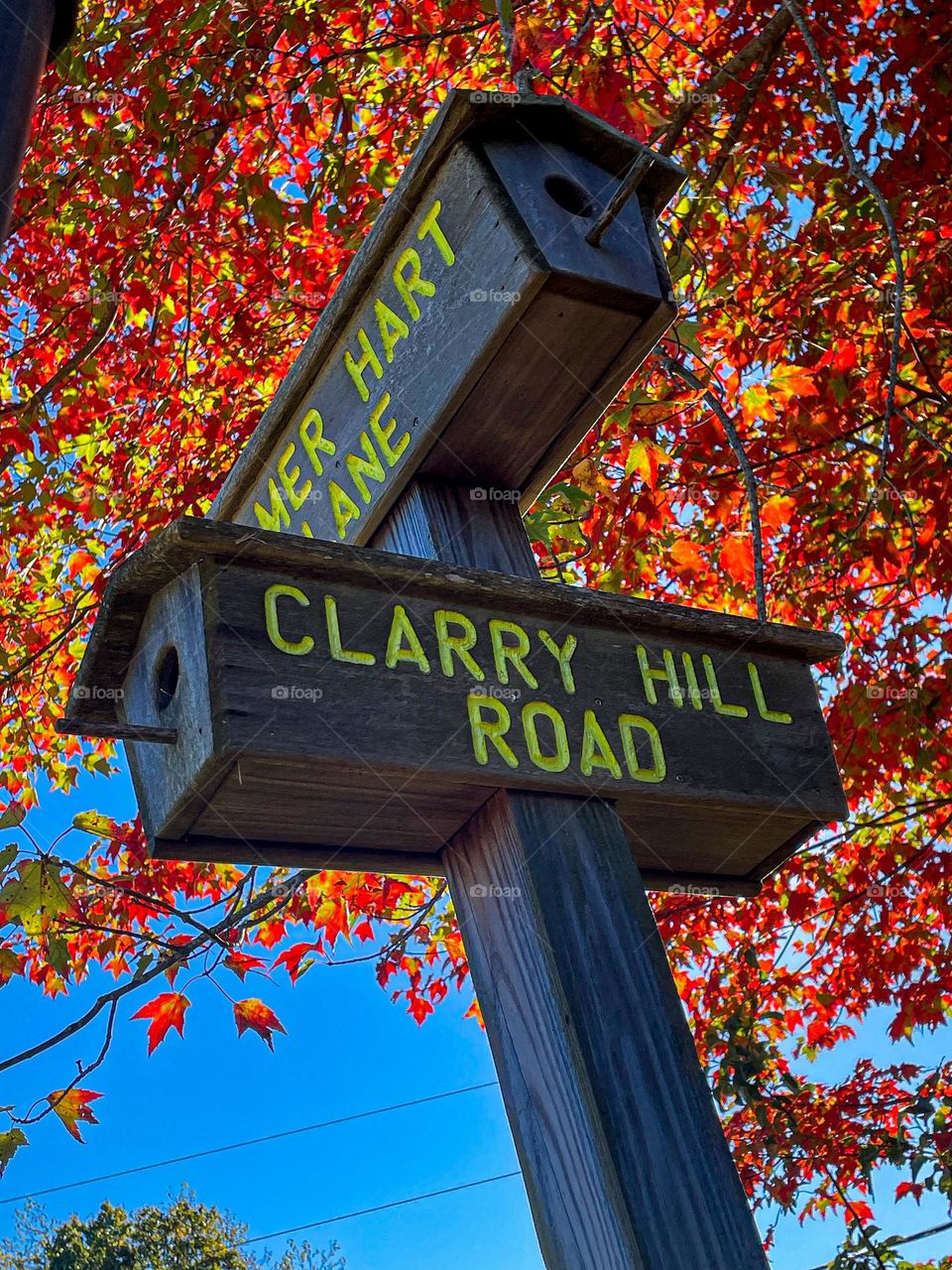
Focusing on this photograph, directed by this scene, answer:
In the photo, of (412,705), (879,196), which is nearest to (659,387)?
(879,196)

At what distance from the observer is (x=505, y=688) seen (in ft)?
4.92

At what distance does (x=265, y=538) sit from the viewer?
139 cm

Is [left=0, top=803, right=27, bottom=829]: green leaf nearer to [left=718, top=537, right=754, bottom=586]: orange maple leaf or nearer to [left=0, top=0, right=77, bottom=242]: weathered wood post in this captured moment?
[left=0, top=0, right=77, bottom=242]: weathered wood post

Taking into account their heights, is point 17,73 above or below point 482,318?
above

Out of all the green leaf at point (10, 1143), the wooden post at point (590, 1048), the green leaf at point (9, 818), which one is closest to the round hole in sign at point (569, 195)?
the wooden post at point (590, 1048)

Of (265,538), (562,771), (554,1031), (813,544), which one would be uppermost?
(813,544)

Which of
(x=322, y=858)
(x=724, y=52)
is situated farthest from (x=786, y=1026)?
(x=322, y=858)

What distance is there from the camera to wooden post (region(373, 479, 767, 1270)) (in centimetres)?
130

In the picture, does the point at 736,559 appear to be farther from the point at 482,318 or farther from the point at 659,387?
the point at 482,318

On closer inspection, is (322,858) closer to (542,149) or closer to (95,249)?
(542,149)

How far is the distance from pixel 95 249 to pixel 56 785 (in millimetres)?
2880

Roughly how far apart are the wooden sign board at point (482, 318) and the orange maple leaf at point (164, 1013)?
164cm

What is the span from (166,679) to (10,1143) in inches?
62.9

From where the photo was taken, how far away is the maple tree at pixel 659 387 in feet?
15.3
